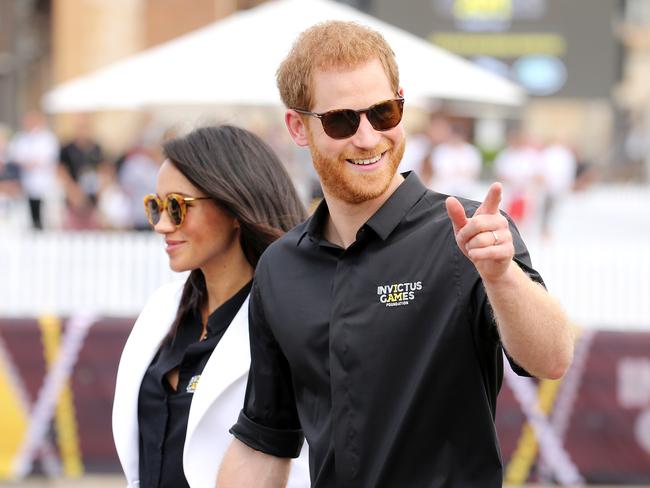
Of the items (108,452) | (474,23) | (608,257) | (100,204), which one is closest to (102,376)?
(108,452)

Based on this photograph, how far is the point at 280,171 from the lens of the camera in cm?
362

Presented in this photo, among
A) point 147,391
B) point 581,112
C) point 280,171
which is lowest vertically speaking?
point 581,112

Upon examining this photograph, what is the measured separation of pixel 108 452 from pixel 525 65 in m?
13.0

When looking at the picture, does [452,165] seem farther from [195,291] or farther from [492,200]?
[492,200]

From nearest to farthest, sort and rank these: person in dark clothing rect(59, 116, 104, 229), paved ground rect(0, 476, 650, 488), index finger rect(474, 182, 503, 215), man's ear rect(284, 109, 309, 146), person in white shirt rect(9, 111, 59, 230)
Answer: index finger rect(474, 182, 503, 215) < man's ear rect(284, 109, 309, 146) < paved ground rect(0, 476, 650, 488) < person in dark clothing rect(59, 116, 104, 229) < person in white shirt rect(9, 111, 59, 230)

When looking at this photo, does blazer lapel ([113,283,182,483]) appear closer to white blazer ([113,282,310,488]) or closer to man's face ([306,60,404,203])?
white blazer ([113,282,310,488])

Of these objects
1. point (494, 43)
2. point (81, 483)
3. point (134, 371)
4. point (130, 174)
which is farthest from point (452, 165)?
point (134, 371)

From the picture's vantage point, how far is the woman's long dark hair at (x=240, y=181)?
138 inches

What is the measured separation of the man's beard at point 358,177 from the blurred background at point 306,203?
1353 millimetres

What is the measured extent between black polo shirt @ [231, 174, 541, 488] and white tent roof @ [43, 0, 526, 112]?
24.4ft

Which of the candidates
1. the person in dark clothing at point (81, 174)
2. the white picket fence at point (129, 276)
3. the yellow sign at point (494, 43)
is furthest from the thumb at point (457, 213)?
the yellow sign at point (494, 43)

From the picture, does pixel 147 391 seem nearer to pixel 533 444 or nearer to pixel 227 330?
pixel 227 330

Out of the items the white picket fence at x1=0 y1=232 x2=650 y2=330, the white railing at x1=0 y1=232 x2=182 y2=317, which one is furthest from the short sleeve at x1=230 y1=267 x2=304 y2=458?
the white railing at x1=0 y1=232 x2=182 y2=317

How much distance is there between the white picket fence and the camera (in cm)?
1055
